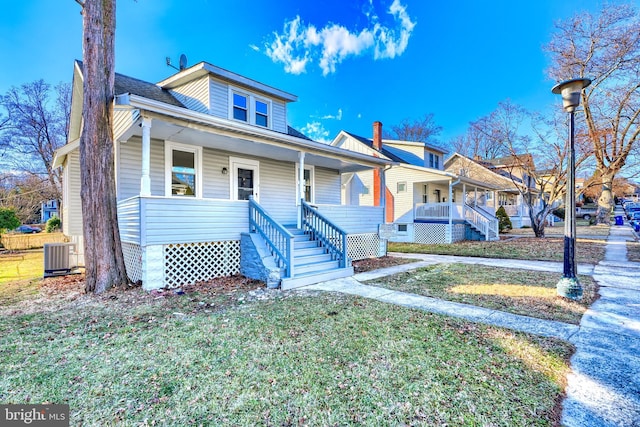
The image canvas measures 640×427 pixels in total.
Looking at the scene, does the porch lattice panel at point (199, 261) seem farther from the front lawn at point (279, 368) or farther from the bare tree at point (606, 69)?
the bare tree at point (606, 69)

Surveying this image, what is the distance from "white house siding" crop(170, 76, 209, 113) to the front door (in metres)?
2.00

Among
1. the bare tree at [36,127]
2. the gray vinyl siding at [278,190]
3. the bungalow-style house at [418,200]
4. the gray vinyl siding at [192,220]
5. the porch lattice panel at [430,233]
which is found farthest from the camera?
the bare tree at [36,127]

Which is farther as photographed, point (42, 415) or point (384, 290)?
point (384, 290)

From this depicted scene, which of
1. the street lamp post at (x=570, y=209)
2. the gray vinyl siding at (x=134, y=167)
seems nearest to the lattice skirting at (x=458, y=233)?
the street lamp post at (x=570, y=209)

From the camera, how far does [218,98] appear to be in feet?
32.1

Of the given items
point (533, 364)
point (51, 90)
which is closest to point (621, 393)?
point (533, 364)

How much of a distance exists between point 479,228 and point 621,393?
1639 cm

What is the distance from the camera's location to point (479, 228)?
17.5 meters

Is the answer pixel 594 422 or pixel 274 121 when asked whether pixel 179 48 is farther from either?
pixel 594 422

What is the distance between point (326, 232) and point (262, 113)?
5.46 m

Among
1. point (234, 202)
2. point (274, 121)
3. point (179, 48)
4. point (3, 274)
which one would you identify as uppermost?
point (179, 48)

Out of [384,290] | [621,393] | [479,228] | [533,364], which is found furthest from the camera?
[479,228]

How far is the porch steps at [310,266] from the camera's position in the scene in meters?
6.89

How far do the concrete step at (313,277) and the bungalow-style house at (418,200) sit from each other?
8.74 metres
